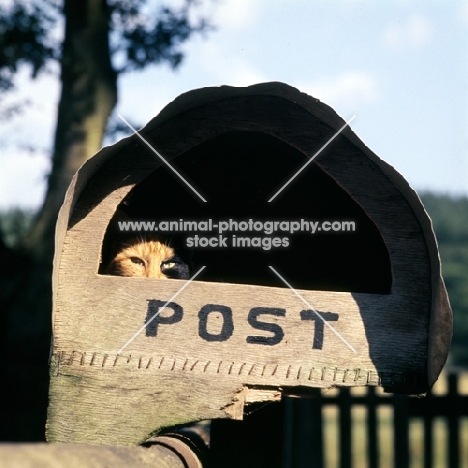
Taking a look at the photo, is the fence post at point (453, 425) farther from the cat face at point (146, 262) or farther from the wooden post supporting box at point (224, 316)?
the wooden post supporting box at point (224, 316)

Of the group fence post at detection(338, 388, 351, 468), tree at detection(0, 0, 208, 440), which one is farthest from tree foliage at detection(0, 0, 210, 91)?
fence post at detection(338, 388, 351, 468)

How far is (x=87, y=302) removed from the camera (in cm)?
202

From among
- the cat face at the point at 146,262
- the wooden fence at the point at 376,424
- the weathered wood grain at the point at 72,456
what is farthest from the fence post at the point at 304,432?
the weathered wood grain at the point at 72,456

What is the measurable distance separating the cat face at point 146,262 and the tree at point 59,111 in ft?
7.19

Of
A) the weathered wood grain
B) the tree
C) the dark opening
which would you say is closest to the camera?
the weathered wood grain

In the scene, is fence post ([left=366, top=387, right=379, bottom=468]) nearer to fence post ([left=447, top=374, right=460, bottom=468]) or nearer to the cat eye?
fence post ([left=447, top=374, right=460, bottom=468])

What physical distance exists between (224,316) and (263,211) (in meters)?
1.01

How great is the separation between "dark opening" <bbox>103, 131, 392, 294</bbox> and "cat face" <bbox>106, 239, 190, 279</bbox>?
102 mm

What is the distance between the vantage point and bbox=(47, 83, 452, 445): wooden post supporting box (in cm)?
189

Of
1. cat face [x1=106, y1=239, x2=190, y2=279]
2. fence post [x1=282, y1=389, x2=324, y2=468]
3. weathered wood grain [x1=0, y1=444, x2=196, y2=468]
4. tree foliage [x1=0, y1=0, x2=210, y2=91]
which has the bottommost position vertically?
weathered wood grain [x1=0, y1=444, x2=196, y2=468]

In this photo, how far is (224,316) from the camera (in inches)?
77.4

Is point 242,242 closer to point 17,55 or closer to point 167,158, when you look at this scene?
point 167,158

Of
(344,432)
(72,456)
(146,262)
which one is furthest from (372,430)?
(72,456)

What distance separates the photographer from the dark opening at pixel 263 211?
257cm
